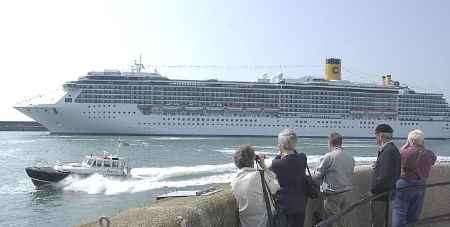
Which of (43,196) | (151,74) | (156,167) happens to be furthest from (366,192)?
(151,74)

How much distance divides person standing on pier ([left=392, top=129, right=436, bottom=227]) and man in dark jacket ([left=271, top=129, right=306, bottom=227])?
4.48 ft

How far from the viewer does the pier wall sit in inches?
148

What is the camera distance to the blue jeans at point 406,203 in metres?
5.50

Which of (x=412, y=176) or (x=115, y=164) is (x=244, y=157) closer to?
(x=412, y=176)

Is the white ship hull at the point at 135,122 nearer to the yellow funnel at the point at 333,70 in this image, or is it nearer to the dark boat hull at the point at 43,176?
the yellow funnel at the point at 333,70

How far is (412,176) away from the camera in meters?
5.53

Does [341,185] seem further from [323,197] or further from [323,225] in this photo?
[323,225]

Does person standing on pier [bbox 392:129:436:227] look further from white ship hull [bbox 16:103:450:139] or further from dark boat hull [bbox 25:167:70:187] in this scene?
white ship hull [bbox 16:103:450:139]

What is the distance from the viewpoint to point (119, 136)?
72750 millimetres

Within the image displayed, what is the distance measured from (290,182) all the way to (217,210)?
0.57 metres

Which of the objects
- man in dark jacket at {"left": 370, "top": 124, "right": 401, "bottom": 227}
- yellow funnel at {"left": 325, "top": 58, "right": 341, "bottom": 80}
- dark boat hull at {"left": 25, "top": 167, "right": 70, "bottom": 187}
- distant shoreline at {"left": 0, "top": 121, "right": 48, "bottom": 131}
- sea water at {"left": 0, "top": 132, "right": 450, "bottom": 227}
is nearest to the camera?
man in dark jacket at {"left": 370, "top": 124, "right": 401, "bottom": 227}

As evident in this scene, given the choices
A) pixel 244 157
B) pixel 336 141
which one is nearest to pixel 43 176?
pixel 336 141

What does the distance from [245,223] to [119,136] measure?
69509mm

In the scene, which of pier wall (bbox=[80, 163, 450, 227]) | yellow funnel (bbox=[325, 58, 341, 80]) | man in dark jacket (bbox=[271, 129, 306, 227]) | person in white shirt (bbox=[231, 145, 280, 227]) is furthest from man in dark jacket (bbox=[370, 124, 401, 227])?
yellow funnel (bbox=[325, 58, 341, 80])
